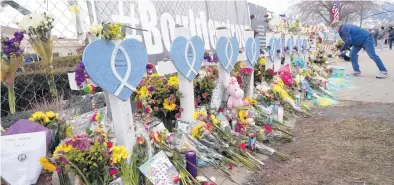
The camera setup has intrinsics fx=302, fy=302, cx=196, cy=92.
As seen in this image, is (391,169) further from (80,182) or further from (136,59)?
(80,182)

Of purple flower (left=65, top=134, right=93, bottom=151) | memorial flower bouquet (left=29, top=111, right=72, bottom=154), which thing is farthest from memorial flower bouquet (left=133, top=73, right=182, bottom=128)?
purple flower (left=65, top=134, right=93, bottom=151)

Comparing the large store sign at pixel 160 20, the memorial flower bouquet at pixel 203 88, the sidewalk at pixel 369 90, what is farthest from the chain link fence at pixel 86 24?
the sidewalk at pixel 369 90

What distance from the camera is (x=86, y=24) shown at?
7.89ft

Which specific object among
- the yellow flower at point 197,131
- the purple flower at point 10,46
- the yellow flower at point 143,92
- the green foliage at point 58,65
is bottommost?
the yellow flower at point 197,131

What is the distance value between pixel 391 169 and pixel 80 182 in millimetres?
2249

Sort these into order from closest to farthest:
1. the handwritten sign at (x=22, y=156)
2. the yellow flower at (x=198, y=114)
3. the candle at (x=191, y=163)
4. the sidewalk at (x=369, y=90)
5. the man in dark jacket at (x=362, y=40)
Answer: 1. the handwritten sign at (x=22, y=156)
2. the candle at (x=191, y=163)
3. the yellow flower at (x=198, y=114)
4. the sidewalk at (x=369, y=90)
5. the man in dark jacket at (x=362, y=40)

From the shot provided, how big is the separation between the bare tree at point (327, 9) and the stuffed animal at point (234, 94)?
32.6 metres

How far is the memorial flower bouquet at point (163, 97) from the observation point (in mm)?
2779

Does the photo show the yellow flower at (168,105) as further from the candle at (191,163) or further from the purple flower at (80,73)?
the purple flower at (80,73)

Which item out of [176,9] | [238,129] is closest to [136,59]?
[238,129]

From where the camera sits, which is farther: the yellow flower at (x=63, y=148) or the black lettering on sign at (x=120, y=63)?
the black lettering on sign at (x=120, y=63)

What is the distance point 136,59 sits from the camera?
6.57 feet

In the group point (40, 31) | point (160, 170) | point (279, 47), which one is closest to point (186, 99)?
point (160, 170)

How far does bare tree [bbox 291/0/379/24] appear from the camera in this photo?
3285 centimetres
